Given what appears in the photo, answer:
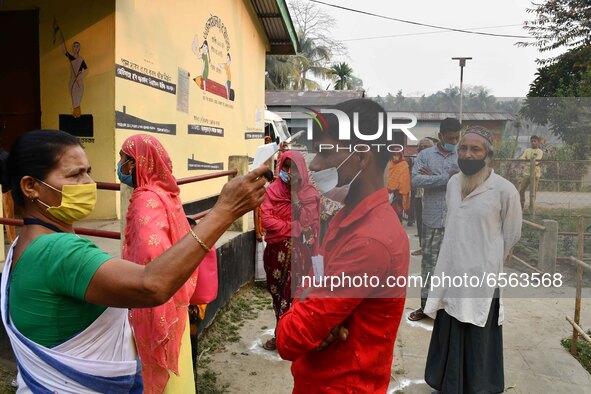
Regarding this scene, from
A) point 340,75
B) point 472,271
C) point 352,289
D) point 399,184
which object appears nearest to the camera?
point 352,289

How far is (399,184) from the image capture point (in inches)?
79.5

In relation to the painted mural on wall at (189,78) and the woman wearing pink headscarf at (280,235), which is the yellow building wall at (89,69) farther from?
the woman wearing pink headscarf at (280,235)

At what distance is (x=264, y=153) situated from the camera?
1672 millimetres

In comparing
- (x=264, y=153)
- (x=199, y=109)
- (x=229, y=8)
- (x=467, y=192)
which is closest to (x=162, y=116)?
(x=199, y=109)

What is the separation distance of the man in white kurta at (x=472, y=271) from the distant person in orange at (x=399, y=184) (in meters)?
0.35

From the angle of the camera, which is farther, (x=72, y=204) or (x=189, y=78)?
(x=189, y=78)

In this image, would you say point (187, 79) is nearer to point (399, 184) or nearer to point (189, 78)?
point (189, 78)

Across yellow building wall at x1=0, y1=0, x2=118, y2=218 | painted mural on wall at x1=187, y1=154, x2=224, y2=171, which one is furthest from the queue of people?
painted mural on wall at x1=187, y1=154, x2=224, y2=171

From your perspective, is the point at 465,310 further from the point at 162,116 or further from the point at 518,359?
the point at 162,116

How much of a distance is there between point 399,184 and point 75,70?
416 centimetres

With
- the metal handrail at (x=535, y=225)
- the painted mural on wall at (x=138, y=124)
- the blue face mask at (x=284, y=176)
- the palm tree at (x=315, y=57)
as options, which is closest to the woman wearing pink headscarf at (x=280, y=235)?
the blue face mask at (x=284, y=176)

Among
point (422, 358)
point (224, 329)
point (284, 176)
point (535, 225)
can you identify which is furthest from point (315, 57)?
point (535, 225)

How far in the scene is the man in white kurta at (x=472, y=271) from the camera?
246 cm

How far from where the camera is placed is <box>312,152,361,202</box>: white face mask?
181 centimetres
